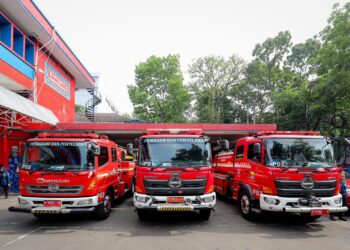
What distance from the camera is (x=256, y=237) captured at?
7.09 m

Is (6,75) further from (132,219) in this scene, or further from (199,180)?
(199,180)

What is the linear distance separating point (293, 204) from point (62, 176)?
6.16 meters

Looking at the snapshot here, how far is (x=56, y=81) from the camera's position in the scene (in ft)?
66.9

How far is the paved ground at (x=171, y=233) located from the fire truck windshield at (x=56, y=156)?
167 cm

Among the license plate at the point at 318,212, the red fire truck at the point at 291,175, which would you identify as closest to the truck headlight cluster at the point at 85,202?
the red fire truck at the point at 291,175

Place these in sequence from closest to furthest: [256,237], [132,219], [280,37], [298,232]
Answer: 1. [256,237]
2. [298,232]
3. [132,219]
4. [280,37]

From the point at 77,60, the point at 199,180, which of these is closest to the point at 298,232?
the point at 199,180

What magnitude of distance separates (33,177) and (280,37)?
36.3 m

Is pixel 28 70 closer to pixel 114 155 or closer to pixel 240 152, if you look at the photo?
pixel 114 155

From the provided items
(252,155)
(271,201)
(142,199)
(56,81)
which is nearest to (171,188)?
(142,199)

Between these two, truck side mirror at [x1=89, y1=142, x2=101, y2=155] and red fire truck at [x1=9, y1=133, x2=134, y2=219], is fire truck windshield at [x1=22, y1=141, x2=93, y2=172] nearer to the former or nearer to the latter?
red fire truck at [x1=9, y1=133, x2=134, y2=219]

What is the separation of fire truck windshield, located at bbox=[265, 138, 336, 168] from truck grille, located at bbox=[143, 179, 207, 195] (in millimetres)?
2034

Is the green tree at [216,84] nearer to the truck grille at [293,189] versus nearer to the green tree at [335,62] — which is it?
the green tree at [335,62]

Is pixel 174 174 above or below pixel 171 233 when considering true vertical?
above
